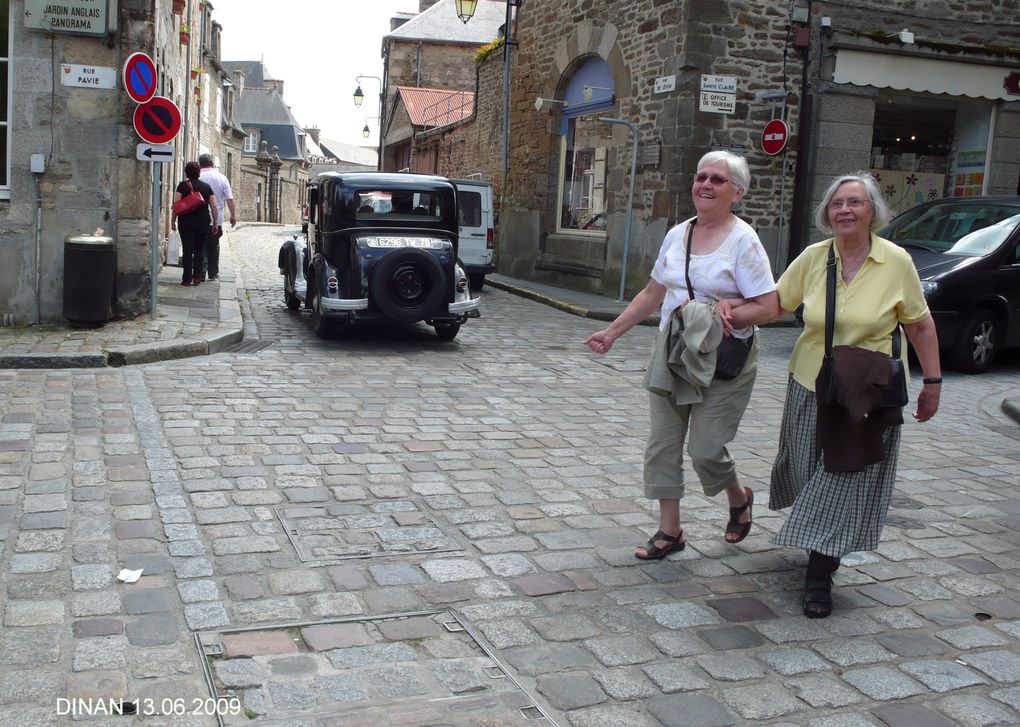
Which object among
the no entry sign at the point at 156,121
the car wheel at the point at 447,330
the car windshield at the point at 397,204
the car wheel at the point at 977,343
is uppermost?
the no entry sign at the point at 156,121

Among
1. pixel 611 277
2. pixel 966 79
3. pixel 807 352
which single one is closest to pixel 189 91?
pixel 611 277

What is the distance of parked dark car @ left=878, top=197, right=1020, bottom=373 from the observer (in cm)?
1017

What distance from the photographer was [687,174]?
1473cm

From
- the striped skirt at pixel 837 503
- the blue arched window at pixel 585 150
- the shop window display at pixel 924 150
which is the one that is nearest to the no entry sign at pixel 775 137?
the shop window display at pixel 924 150

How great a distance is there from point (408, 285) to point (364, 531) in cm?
559

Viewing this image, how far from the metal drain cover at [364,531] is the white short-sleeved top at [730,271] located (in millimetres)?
1453

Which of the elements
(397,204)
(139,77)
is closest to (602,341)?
(397,204)

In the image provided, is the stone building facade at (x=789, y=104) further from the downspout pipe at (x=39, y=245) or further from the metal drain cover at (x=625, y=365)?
the downspout pipe at (x=39, y=245)

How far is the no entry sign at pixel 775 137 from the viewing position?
47.8 ft

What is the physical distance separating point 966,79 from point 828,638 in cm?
1438

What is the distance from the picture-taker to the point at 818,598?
3.92m

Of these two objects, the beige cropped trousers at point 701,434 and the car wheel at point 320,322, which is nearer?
the beige cropped trousers at point 701,434

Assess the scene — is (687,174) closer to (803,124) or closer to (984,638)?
(803,124)

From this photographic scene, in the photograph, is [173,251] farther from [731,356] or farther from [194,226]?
[731,356]
